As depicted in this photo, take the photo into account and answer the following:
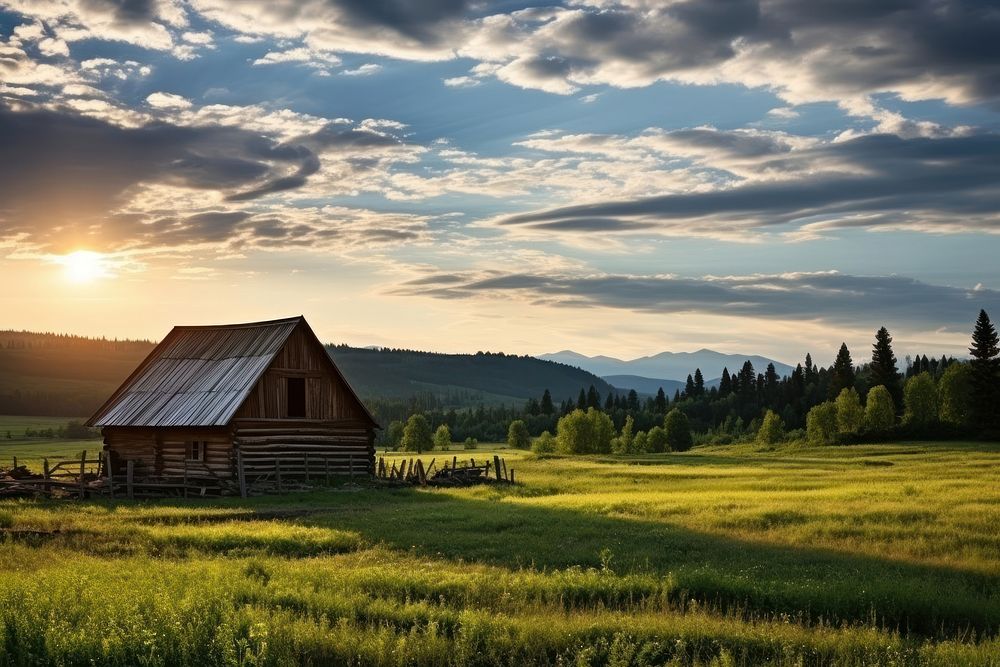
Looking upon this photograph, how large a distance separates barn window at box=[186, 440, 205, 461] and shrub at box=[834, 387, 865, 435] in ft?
253

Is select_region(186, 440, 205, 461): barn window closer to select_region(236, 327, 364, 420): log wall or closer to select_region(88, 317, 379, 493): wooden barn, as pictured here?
select_region(88, 317, 379, 493): wooden barn

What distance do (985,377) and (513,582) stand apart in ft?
299

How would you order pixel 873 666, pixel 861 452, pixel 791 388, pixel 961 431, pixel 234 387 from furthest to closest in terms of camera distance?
pixel 791 388
pixel 961 431
pixel 861 452
pixel 234 387
pixel 873 666

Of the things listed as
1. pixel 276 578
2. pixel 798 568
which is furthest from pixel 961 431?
pixel 276 578

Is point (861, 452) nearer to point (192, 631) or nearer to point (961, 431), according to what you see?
point (961, 431)

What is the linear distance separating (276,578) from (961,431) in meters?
90.4

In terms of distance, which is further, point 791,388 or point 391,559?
point 791,388

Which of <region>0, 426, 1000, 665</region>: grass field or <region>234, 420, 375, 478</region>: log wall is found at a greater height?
<region>234, 420, 375, 478</region>: log wall

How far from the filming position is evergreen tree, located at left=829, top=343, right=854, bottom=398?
128 m

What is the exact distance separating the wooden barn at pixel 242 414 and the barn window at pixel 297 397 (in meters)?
0.05

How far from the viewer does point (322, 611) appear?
46.6 ft

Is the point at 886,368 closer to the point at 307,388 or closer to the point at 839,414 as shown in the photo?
the point at 839,414

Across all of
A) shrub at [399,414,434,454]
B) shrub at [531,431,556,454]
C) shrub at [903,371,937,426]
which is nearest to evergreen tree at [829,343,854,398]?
shrub at [903,371,937,426]

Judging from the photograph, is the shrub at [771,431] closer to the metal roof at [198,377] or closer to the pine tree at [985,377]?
the pine tree at [985,377]
